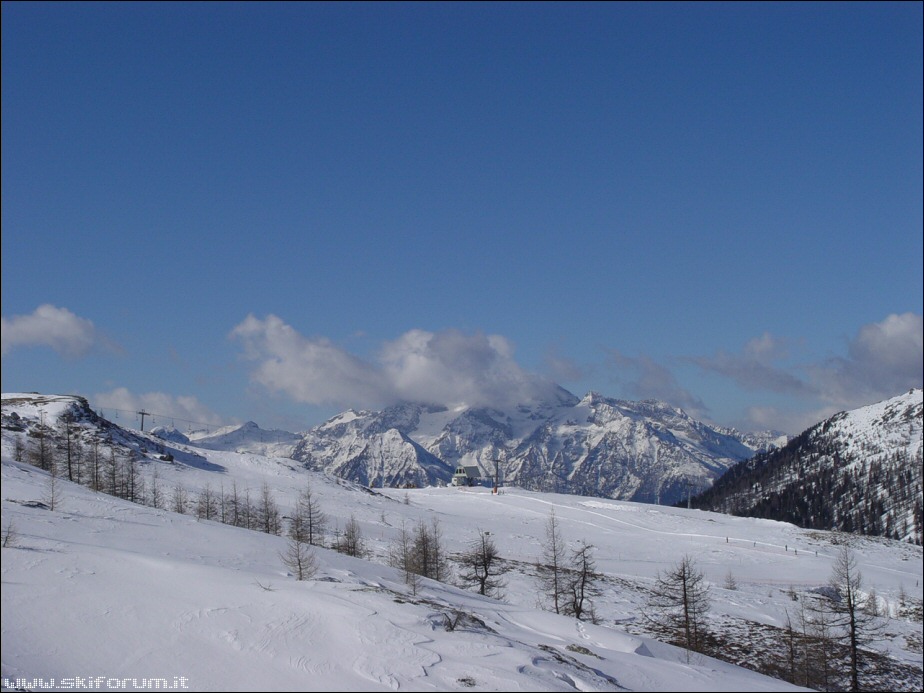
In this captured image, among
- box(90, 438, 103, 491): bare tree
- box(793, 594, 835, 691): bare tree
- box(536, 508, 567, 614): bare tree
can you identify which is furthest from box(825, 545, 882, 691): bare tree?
box(90, 438, 103, 491): bare tree

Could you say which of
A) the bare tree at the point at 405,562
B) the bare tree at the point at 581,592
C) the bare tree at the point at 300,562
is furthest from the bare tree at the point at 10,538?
the bare tree at the point at 581,592

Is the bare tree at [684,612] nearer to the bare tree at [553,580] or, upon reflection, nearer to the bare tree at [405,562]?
the bare tree at [553,580]

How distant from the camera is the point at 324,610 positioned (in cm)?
2519

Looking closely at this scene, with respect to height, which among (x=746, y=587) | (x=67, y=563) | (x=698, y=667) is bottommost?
(x=746, y=587)

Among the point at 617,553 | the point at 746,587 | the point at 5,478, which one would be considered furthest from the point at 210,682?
the point at 617,553

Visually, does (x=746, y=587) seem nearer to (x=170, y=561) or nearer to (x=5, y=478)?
(x=170, y=561)

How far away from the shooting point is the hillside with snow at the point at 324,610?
20.2 metres

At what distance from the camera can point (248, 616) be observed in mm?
23969

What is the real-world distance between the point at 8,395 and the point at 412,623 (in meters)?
138

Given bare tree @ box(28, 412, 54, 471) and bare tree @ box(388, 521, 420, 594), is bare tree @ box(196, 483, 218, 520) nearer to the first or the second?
bare tree @ box(28, 412, 54, 471)

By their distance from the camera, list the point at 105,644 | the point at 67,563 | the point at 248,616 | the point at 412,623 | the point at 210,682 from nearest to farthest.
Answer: the point at 210,682
the point at 105,644
the point at 248,616
the point at 412,623
the point at 67,563

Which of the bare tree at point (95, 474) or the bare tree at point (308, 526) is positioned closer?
the bare tree at point (308, 526)

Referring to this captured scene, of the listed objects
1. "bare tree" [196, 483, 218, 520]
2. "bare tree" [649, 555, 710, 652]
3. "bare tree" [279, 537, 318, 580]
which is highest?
"bare tree" [279, 537, 318, 580]

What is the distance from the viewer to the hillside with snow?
2019cm
